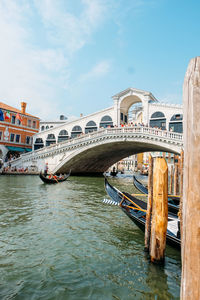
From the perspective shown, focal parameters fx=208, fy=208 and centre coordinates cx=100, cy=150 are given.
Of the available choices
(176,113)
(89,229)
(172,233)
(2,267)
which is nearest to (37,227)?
(89,229)

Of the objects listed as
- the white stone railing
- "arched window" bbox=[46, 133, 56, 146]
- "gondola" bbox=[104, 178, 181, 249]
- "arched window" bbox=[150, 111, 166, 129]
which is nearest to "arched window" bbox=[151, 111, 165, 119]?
"arched window" bbox=[150, 111, 166, 129]

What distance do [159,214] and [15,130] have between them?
2148 centimetres

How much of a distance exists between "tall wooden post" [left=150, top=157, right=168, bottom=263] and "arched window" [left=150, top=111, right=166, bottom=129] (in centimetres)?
1578

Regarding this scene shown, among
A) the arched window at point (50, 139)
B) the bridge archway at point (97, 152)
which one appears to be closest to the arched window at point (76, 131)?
the arched window at point (50, 139)

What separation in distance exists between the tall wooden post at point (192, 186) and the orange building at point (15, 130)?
21143 mm

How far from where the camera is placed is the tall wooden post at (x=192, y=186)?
1.04 metres

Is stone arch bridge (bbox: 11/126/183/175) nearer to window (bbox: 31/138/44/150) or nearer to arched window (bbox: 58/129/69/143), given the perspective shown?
arched window (bbox: 58/129/69/143)

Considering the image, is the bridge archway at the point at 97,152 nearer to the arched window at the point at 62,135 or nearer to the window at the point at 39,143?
the arched window at the point at 62,135

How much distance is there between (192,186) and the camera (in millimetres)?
1057

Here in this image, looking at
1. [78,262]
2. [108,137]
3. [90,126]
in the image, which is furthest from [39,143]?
[78,262]

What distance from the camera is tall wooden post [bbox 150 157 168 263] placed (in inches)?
112

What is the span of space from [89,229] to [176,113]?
15414 millimetres

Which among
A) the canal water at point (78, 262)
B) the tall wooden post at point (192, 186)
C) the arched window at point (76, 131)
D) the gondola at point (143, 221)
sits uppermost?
the arched window at point (76, 131)

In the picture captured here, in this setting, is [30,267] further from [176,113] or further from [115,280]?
[176,113]
